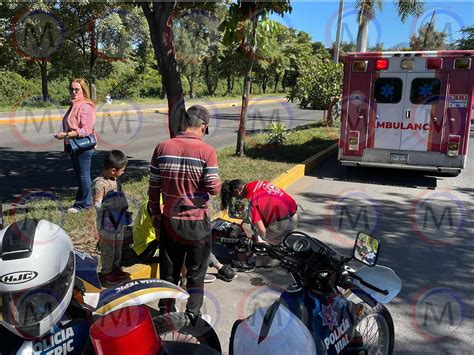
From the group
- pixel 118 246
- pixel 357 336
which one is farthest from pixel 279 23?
pixel 357 336

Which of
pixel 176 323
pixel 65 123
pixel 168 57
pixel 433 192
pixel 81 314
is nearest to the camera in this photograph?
pixel 81 314

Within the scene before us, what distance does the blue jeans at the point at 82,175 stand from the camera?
18.6 feet

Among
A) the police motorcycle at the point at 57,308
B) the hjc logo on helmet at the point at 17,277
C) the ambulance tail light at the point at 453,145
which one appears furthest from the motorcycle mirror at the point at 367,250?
the ambulance tail light at the point at 453,145

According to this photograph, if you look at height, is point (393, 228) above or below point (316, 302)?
below

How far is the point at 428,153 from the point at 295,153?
3291 millimetres

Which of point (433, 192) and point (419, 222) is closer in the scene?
point (419, 222)

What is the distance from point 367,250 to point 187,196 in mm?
1329

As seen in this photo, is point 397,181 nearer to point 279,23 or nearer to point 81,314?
point 279,23

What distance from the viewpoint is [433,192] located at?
27.4ft

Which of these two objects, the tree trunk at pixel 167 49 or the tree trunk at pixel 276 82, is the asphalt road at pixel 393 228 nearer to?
the tree trunk at pixel 167 49

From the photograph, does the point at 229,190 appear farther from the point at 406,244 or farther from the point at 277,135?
the point at 277,135

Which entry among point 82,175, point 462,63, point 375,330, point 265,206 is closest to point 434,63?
point 462,63

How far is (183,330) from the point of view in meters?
2.50

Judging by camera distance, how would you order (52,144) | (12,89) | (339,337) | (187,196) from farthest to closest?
1. (12,89)
2. (52,144)
3. (187,196)
4. (339,337)
